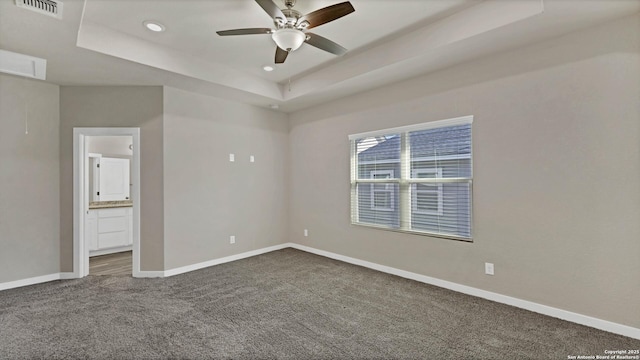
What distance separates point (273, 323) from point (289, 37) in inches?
103

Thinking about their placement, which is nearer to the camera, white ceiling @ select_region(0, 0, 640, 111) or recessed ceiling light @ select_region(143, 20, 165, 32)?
white ceiling @ select_region(0, 0, 640, 111)

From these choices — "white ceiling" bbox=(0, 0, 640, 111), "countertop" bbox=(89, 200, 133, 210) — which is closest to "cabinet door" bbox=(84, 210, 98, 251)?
"countertop" bbox=(89, 200, 133, 210)

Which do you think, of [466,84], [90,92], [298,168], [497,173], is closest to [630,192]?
[497,173]

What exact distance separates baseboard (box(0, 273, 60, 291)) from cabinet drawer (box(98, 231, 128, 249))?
143cm

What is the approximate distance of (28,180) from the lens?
3.84m

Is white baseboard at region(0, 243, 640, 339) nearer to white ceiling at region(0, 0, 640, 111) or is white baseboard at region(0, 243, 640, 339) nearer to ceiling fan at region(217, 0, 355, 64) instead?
white ceiling at region(0, 0, 640, 111)

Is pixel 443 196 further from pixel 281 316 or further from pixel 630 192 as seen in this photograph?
pixel 281 316

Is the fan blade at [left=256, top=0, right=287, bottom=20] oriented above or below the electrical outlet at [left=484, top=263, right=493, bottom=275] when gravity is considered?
above

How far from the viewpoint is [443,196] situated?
3.67 meters

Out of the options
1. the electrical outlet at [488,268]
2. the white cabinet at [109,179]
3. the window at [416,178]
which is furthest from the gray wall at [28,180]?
the electrical outlet at [488,268]

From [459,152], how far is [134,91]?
14.6 feet

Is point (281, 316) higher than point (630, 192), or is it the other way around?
point (630, 192)

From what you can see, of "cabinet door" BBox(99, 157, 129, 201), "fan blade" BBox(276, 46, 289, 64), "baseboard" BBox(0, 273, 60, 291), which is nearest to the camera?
"fan blade" BBox(276, 46, 289, 64)

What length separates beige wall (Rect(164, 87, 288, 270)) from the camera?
4258mm
